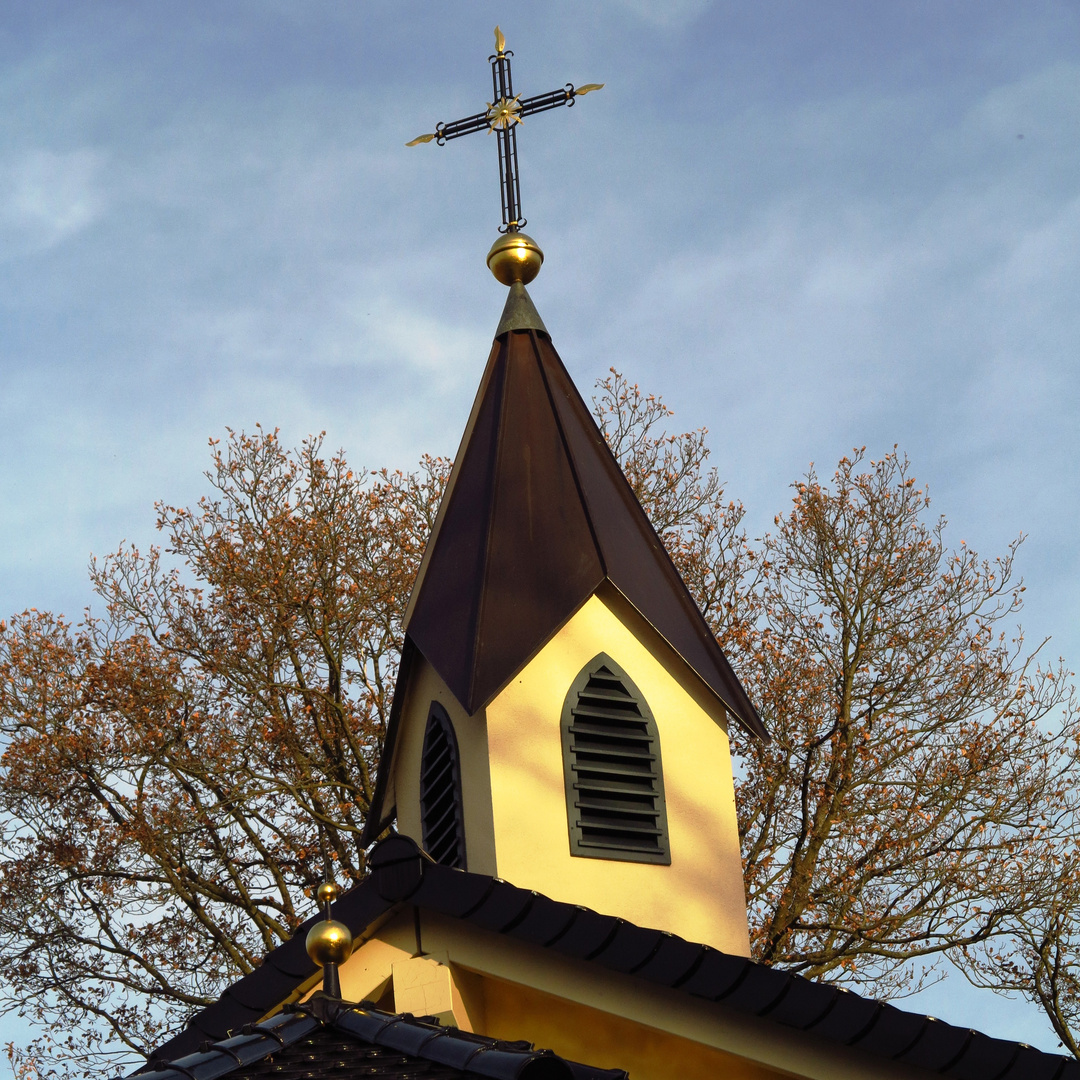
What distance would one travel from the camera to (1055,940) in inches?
541

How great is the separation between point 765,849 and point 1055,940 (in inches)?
110

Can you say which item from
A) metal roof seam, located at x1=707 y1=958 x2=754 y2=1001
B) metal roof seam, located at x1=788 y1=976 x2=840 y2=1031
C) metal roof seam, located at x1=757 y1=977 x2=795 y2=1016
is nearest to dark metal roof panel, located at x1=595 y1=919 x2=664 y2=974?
metal roof seam, located at x1=707 y1=958 x2=754 y2=1001

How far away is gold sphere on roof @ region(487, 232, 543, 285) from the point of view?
11.4 meters

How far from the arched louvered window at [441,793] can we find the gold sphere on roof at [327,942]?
10.5 feet

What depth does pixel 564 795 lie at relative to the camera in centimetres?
883

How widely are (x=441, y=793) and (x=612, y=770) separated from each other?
3.65 ft

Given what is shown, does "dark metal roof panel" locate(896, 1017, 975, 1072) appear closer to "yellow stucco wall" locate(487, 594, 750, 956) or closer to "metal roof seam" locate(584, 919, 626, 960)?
"metal roof seam" locate(584, 919, 626, 960)

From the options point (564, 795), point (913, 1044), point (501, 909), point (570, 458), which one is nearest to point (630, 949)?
point (501, 909)

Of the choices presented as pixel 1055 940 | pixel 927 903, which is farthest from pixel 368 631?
pixel 1055 940

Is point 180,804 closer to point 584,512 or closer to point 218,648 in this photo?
point 218,648

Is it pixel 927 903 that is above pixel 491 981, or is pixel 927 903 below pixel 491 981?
above

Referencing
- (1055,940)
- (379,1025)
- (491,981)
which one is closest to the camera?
(379,1025)

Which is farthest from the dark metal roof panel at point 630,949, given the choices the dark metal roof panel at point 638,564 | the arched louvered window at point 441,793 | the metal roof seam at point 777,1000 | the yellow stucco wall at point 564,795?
the dark metal roof panel at point 638,564

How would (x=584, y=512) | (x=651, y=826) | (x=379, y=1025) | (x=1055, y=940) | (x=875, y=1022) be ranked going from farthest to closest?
1. (x=1055, y=940)
2. (x=584, y=512)
3. (x=651, y=826)
4. (x=875, y=1022)
5. (x=379, y=1025)
